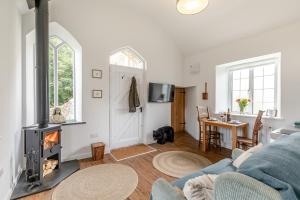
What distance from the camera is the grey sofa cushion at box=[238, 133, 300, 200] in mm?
691

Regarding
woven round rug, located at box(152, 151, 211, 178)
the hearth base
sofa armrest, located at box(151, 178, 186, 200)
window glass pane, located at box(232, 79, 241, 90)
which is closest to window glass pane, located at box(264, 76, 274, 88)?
window glass pane, located at box(232, 79, 241, 90)

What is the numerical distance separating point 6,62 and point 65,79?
4.78ft

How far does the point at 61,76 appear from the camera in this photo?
331 cm

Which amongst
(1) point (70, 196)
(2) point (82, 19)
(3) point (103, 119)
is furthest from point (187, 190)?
(2) point (82, 19)

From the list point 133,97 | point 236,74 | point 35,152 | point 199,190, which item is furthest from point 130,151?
point 236,74

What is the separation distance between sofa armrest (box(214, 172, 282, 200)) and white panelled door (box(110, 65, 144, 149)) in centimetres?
322

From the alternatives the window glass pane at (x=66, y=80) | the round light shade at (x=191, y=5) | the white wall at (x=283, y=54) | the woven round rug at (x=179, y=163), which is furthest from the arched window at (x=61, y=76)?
the white wall at (x=283, y=54)

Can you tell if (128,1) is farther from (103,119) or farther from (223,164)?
(223,164)

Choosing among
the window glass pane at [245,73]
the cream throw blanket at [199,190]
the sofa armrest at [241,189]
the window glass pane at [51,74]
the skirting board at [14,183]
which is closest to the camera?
the sofa armrest at [241,189]

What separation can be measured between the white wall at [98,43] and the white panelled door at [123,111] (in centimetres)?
19

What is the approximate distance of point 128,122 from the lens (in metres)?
4.04

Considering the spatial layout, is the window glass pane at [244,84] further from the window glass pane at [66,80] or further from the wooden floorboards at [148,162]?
the window glass pane at [66,80]

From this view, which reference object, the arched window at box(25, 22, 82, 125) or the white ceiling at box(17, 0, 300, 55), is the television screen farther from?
the arched window at box(25, 22, 82, 125)

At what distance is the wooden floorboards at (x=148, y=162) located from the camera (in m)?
2.05
